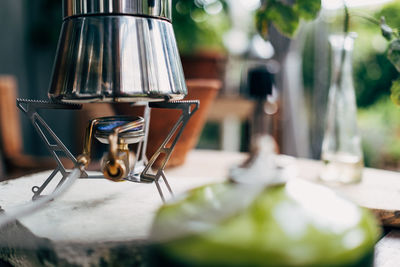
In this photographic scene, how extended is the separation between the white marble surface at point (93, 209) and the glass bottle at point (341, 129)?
0.82 feet

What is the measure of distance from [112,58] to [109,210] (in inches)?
7.1

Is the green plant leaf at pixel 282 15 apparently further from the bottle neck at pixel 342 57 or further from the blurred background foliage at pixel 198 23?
the blurred background foliage at pixel 198 23

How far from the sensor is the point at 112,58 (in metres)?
0.40

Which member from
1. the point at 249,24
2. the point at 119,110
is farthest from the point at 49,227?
the point at 249,24

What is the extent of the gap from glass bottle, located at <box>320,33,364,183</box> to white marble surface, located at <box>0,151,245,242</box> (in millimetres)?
250

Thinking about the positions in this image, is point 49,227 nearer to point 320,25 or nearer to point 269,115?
point 269,115

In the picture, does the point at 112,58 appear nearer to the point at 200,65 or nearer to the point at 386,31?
the point at 386,31

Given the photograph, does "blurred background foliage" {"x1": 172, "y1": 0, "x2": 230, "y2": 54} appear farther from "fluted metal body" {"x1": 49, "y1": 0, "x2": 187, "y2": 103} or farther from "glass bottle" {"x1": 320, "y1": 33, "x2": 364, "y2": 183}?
"fluted metal body" {"x1": 49, "y1": 0, "x2": 187, "y2": 103}

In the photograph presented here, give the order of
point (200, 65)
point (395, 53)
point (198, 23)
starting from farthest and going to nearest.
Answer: point (198, 23) → point (200, 65) → point (395, 53)

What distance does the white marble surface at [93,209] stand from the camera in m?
0.38

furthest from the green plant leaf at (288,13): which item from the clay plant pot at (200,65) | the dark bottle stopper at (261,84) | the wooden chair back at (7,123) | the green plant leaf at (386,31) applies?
the wooden chair back at (7,123)

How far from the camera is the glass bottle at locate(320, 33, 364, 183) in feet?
2.22

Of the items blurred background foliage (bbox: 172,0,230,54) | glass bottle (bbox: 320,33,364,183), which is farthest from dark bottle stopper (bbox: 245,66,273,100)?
glass bottle (bbox: 320,33,364,183)

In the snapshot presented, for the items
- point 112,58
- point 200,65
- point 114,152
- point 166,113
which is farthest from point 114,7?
point 200,65
